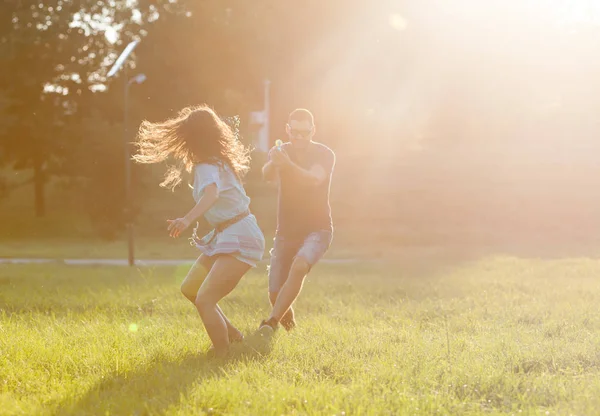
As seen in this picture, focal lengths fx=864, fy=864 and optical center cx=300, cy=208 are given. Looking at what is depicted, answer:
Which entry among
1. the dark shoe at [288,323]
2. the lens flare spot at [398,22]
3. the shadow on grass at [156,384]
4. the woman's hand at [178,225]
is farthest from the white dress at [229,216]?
the lens flare spot at [398,22]

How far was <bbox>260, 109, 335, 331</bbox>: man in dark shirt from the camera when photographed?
7.48m

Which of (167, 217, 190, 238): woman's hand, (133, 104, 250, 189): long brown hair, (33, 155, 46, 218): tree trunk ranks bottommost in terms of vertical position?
(33, 155, 46, 218): tree trunk

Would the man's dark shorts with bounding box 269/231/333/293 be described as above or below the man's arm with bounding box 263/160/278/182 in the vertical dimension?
below

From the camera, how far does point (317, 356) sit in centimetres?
636

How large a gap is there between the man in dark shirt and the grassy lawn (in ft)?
1.46

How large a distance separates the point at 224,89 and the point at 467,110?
69.2 feet

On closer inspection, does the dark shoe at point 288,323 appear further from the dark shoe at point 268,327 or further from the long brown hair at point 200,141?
the long brown hair at point 200,141

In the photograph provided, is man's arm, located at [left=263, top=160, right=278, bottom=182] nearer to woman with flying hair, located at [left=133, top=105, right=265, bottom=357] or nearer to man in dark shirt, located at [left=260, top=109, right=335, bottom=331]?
man in dark shirt, located at [left=260, top=109, right=335, bottom=331]

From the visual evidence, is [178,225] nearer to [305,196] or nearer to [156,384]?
[156,384]

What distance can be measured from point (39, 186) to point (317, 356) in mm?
28318

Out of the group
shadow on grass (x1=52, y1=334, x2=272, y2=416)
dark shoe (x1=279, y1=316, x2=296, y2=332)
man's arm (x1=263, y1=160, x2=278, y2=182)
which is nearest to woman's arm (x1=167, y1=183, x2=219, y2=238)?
shadow on grass (x1=52, y1=334, x2=272, y2=416)

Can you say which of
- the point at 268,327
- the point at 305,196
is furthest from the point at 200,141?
the point at 268,327

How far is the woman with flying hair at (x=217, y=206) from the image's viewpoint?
20.9 feet

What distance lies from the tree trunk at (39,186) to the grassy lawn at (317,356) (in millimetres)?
20978
